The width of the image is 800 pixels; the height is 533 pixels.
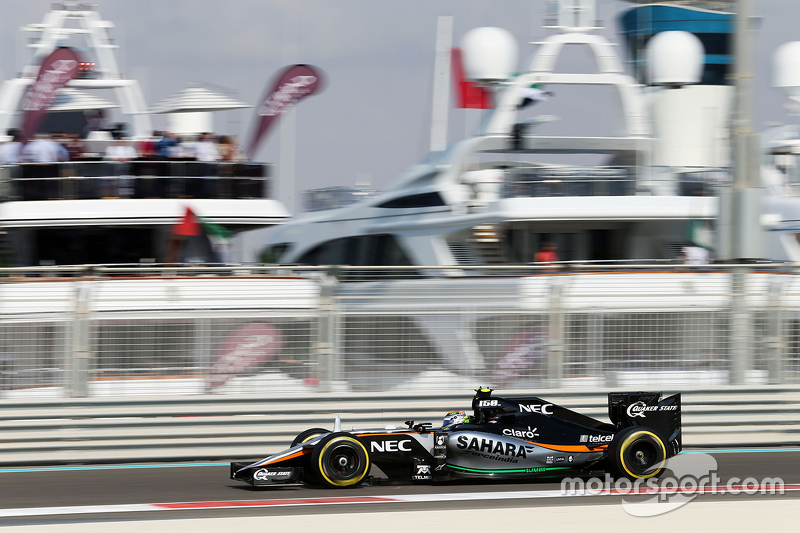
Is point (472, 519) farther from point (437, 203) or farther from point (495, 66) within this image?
point (495, 66)

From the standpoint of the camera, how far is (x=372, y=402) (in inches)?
353

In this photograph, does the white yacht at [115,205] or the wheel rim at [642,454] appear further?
the white yacht at [115,205]

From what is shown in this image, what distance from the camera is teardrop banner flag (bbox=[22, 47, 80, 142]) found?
14602 millimetres

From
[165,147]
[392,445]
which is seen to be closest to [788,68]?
[165,147]

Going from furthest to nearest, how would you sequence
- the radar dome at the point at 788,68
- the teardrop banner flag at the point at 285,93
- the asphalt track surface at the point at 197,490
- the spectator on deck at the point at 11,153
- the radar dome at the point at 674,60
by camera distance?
the radar dome at the point at 788,68 < the radar dome at the point at 674,60 < the teardrop banner flag at the point at 285,93 < the spectator on deck at the point at 11,153 < the asphalt track surface at the point at 197,490

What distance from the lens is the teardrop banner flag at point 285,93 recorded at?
16.8 meters

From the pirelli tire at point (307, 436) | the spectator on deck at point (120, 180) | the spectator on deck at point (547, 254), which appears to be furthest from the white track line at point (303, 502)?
the spectator on deck at point (120, 180)

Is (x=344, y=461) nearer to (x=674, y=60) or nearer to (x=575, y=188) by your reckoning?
(x=575, y=188)

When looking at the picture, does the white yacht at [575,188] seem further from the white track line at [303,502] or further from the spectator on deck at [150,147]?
the white track line at [303,502]

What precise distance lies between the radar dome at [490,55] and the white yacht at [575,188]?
12cm

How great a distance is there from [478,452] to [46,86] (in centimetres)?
1032

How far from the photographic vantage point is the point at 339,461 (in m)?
7.09

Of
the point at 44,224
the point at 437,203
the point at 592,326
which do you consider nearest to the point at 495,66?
the point at 437,203

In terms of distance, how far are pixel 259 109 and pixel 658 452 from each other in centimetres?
1125
